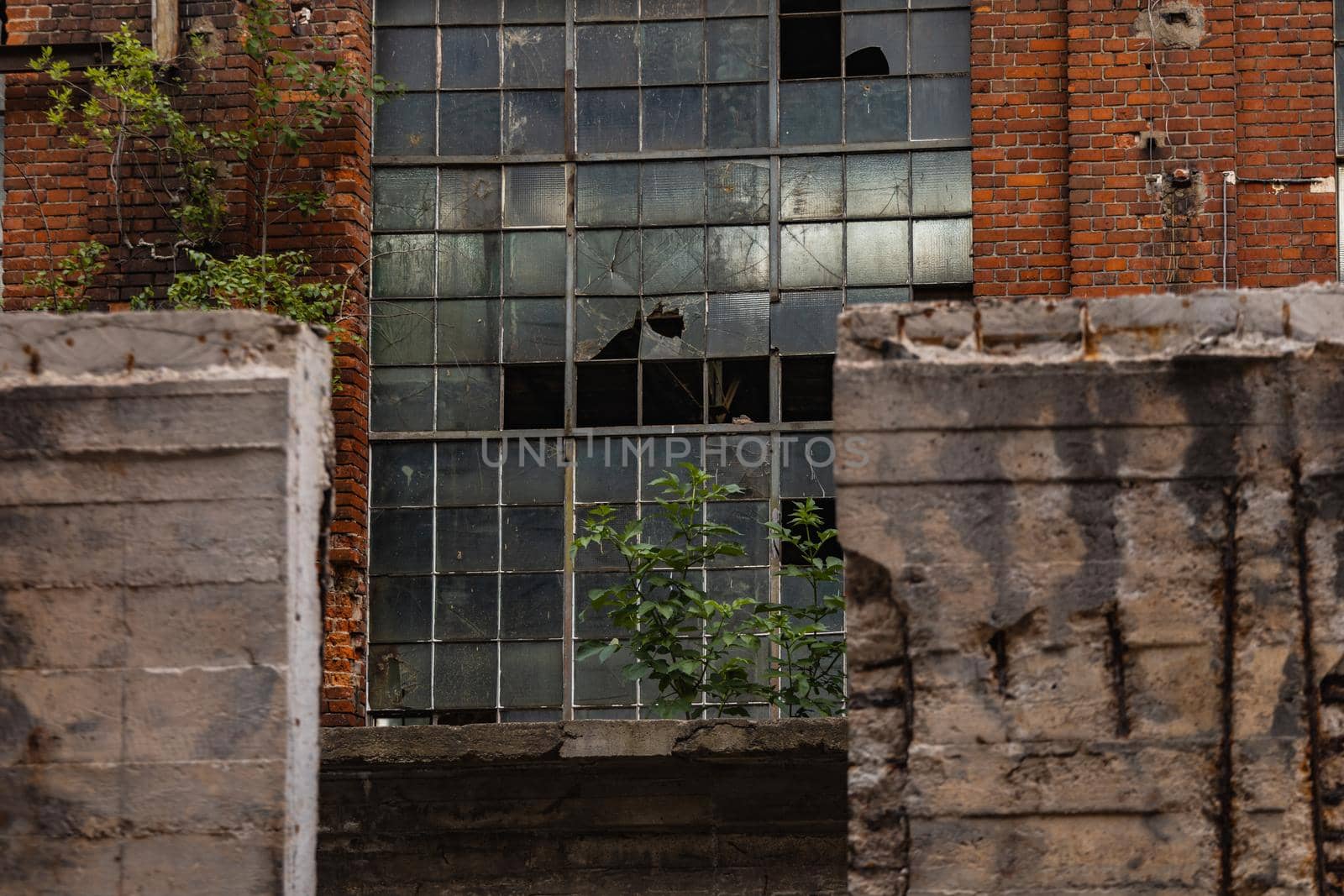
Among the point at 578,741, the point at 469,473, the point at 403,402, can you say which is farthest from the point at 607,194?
the point at 578,741

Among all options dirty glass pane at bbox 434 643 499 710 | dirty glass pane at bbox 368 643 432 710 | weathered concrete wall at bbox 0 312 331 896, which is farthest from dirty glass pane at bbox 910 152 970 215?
weathered concrete wall at bbox 0 312 331 896

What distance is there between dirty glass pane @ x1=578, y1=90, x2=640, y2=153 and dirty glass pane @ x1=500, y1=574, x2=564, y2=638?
2.25 metres

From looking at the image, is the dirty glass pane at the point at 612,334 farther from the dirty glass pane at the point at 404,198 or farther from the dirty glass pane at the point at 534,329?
the dirty glass pane at the point at 404,198

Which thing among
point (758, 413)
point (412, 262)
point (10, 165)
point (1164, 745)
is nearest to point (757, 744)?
point (1164, 745)

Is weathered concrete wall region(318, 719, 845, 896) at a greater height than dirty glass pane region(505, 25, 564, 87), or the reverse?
dirty glass pane region(505, 25, 564, 87)

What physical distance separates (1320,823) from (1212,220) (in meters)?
5.44

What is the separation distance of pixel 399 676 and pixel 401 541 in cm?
75

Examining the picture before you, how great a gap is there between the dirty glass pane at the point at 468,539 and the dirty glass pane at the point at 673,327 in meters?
1.27

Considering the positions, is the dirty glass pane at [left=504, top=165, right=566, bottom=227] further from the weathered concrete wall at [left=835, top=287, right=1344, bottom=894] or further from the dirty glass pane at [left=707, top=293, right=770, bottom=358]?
the weathered concrete wall at [left=835, top=287, right=1344, bottom=894]

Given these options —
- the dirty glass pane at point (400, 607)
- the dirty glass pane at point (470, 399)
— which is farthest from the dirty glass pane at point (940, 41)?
the dirty glass pane at point (400, 607)

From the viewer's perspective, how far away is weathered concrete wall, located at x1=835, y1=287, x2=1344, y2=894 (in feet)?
14.4

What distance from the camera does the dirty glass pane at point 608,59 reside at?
982 cm

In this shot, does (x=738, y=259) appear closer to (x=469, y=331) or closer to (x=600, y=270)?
(x=600, y=270)

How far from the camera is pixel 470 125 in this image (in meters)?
9.89
